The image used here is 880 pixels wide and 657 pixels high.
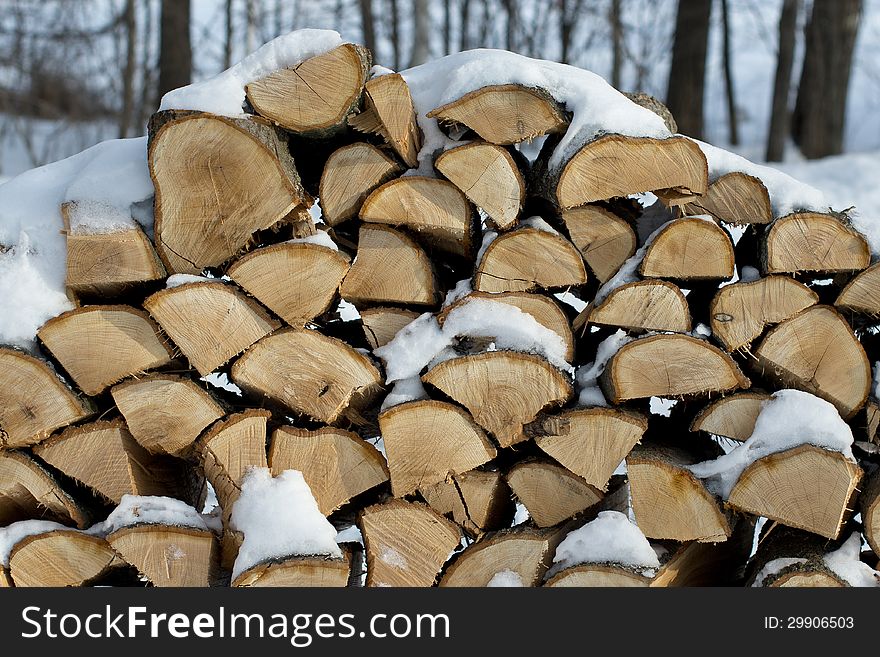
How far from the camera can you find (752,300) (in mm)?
1802

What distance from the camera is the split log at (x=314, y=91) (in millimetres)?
1727

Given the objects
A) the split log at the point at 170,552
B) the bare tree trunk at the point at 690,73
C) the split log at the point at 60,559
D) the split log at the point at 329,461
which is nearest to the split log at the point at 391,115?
the split log at the point at 329,461

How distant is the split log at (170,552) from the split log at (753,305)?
128cm

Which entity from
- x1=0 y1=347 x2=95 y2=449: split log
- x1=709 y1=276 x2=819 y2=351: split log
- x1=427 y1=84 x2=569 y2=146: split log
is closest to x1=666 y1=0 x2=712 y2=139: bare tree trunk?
x1=709 y1=276 x2=819 y2=351: split log

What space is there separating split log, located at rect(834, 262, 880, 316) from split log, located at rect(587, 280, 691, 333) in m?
0.39

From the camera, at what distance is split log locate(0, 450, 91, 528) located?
177 cm

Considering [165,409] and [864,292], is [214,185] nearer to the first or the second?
[165,409]

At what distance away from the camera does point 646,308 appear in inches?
70.3

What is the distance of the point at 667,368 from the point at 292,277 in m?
0.88

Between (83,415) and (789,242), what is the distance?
65.7 inches

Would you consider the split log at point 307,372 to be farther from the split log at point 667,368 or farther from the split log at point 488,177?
the split log at point 667,368

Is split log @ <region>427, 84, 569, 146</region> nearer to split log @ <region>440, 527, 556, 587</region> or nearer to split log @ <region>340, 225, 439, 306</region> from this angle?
split log @ <region>340, 225, 439, 306</region>

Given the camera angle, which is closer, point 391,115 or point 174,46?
point 391,115

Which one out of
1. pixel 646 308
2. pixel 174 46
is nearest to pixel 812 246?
pixel 646 308
